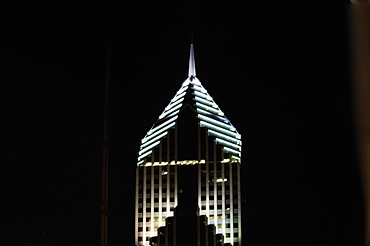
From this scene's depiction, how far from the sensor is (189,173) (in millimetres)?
79000

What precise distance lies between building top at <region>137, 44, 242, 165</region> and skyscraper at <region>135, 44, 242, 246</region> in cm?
14

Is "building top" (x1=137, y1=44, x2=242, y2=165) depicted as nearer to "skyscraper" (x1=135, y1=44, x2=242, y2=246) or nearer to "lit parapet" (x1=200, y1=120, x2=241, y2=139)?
"lit parapet" (x1=200, y1=120, x2=241, y2=139)

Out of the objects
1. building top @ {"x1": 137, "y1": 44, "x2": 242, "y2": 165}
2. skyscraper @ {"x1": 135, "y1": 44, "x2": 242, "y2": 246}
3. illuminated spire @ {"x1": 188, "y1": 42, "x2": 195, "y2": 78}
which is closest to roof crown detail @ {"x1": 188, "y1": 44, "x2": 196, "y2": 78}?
illuminated spire @ {"x1": 188, "y1": 42, "x2": 195, "y2": 78}

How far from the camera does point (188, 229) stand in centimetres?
7338

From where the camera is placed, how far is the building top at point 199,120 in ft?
264

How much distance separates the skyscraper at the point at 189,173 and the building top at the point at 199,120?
0.14 m

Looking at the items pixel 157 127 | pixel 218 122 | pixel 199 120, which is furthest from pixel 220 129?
pixel 157 127

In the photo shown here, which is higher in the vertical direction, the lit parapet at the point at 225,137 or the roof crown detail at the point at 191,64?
the roof crown detail at the point at 191,64

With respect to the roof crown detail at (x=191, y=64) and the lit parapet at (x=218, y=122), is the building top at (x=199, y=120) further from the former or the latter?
the roof crown detail at (x=191, y=64)

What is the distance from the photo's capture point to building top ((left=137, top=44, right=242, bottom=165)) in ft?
264
